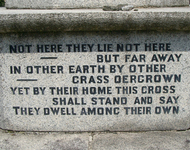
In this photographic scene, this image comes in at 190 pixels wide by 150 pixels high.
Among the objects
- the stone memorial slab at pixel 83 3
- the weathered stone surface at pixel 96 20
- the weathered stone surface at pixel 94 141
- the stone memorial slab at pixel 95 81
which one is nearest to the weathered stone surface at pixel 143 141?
the weathered stone surface at pixel 94 141

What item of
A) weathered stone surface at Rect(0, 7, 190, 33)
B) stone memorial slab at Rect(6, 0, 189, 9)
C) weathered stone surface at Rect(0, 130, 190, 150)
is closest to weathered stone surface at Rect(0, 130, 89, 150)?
weathered stone surface at Rect(0, 130, 190, 150)

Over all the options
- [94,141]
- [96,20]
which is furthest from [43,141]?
[96,20]

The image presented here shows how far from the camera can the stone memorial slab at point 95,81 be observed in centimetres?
277

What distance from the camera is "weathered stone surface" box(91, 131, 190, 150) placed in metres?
2.55

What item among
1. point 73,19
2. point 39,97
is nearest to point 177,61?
point 73,19

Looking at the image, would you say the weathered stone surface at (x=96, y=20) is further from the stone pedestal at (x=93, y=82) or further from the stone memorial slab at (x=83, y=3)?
the stone memorial slab at (x=83, y=3)

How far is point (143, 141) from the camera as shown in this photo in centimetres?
267

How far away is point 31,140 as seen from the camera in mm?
2771

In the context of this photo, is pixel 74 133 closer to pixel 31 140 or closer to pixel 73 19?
pixel 31 140

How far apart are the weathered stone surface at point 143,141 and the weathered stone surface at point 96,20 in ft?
4.16

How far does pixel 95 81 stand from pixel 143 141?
2.91ft

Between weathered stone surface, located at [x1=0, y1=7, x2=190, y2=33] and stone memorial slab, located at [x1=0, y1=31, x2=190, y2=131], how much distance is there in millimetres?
159

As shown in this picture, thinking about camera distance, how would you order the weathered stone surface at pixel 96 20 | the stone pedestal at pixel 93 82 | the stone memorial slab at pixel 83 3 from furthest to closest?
1. the stone memorial slab at pixel 83 3
2. the stone pedestal at pixel 93 82
3. the weathered stone surface at pixel 96 20

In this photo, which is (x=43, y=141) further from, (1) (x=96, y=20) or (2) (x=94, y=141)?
(1) (x=96, y=20)
